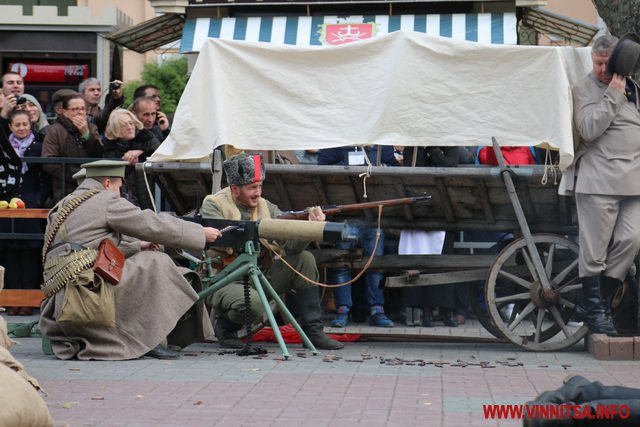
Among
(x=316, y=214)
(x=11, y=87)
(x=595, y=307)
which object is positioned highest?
(x=11, y=87)

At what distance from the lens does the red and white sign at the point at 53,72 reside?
19.6 meters

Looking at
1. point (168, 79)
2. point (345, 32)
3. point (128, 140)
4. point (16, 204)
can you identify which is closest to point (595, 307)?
point (128, 140)

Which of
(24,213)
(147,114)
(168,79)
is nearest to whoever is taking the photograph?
(24,213)

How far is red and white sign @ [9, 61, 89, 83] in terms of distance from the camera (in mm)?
19594

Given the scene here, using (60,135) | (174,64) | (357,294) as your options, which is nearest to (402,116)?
(357,294)

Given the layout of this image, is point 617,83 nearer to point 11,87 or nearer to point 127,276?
point 127,276

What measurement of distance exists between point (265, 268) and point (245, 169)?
0.92m

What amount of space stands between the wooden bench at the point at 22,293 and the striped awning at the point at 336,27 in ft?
23.9

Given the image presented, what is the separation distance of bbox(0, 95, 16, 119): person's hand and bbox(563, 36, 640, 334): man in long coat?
5702mm

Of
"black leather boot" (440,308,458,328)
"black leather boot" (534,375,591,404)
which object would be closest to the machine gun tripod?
"black leather boot" (440,308,458,328)

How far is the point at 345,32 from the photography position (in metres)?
18.4

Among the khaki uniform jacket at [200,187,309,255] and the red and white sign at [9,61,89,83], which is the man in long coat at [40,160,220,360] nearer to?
the khaki uniform jacket at [200,187,309,255]

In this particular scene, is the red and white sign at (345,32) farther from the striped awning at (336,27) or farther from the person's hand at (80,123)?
the person's hand at (80,123)

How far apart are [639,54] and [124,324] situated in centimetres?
439
